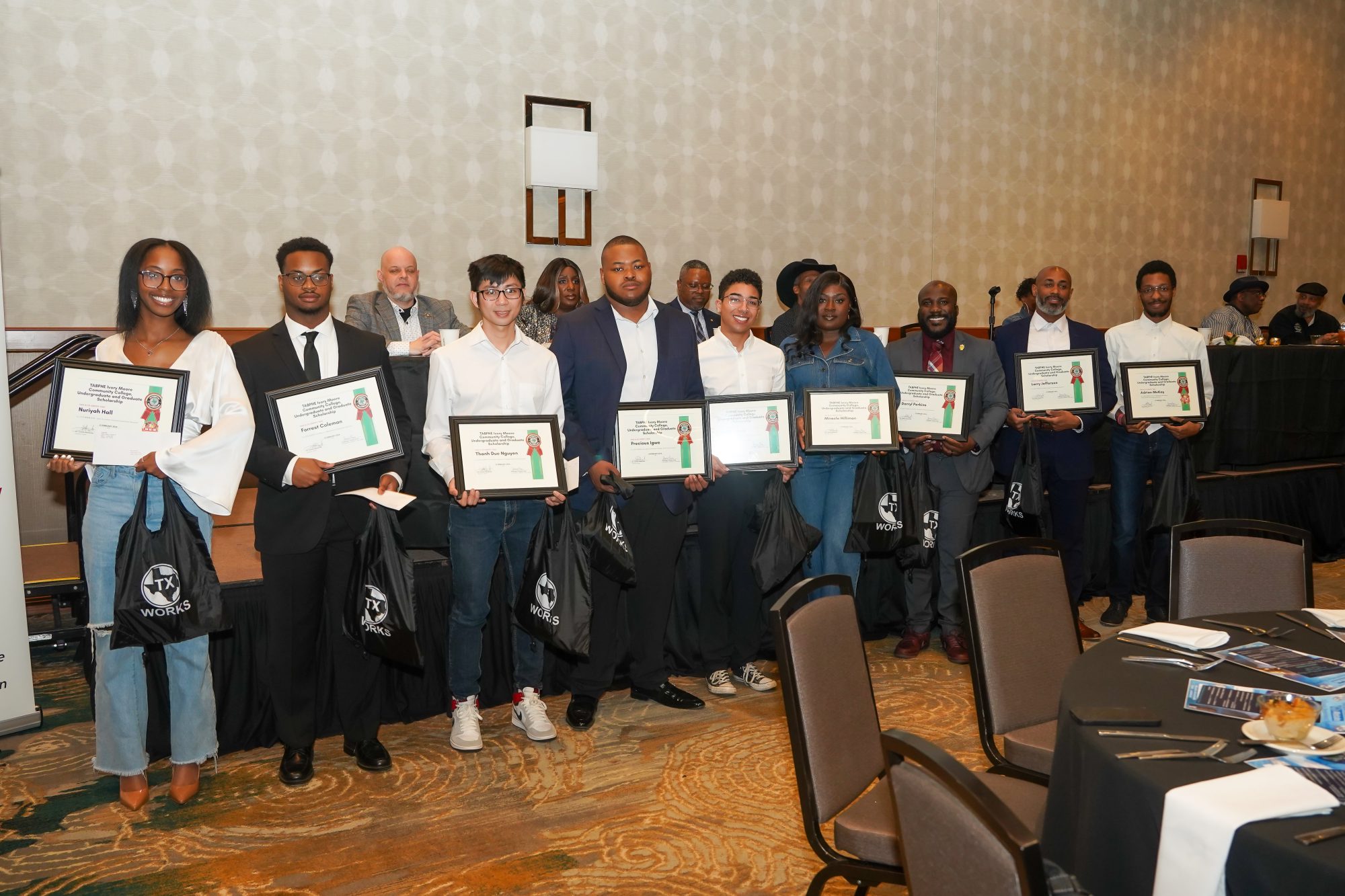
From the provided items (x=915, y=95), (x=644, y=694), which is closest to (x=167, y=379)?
(x=644, y=694)

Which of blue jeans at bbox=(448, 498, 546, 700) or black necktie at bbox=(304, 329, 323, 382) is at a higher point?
black necktie at bbox=(304, 329, 323, 382)

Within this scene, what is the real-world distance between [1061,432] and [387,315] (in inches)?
137

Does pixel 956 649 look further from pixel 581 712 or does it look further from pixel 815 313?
pixel 581 712

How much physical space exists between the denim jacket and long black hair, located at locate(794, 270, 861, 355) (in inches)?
0.8

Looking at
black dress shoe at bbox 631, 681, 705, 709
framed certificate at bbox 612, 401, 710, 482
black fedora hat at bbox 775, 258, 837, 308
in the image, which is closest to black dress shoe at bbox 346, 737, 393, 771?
black dress shoe at bbox 631, 681, 705, 709

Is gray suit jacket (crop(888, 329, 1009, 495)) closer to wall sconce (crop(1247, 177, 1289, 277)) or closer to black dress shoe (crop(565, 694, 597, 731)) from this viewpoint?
black dress shoe (crop(565, 694, 597, 731))

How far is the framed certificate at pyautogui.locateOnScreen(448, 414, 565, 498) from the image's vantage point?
348 cm

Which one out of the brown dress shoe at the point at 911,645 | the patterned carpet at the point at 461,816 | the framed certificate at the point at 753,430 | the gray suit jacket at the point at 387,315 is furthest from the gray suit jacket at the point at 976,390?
the gray suit jacket at the point at 387,315

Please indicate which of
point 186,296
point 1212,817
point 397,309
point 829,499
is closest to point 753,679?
point 829,499

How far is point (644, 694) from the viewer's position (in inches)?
169

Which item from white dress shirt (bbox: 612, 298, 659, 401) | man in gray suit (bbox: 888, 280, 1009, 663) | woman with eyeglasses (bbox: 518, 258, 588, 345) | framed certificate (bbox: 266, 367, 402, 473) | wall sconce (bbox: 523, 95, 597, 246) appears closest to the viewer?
framed certificate (bbox: 266, 367, 402, 473)

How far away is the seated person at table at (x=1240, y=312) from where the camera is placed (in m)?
8.36

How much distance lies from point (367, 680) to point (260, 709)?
50 cm

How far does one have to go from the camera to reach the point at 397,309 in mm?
5262
